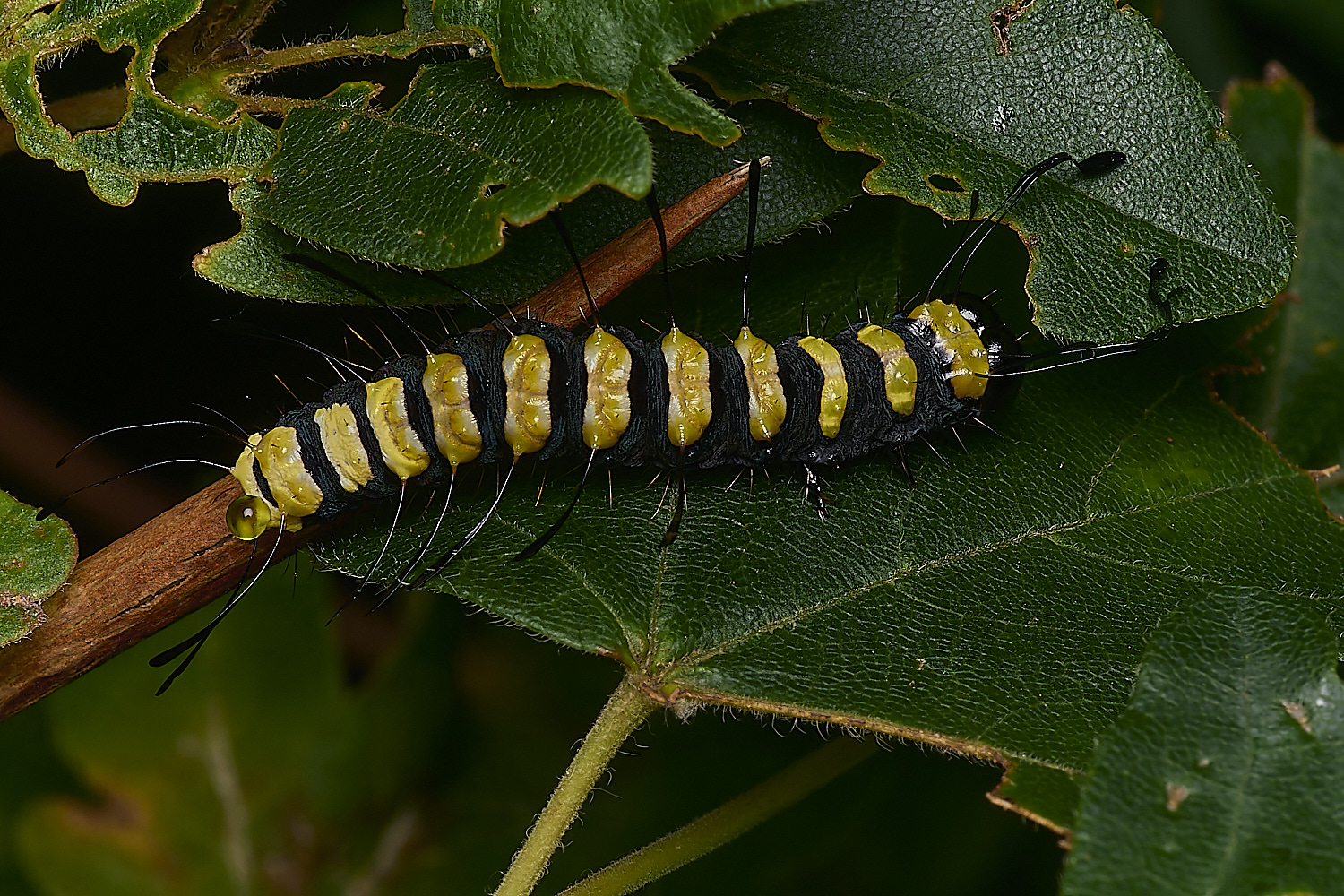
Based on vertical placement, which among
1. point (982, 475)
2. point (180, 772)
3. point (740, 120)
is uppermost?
point (740, 120)

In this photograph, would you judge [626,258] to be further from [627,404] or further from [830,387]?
[830,387]

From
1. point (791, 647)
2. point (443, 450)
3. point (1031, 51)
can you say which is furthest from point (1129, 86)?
point (443, 450)

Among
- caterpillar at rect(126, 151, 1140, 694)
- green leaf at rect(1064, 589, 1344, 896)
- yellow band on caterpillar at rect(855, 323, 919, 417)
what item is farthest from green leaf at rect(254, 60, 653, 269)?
green leaf at rect(1064, 589, 1344, 896)

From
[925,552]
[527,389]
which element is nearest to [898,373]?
[925,552]

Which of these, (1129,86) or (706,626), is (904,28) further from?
(706,626)

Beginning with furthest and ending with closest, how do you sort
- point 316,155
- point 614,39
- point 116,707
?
point 116,707
point 316,155
point 614,39

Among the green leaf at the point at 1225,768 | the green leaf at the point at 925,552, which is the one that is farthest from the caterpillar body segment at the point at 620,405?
the green leaf at the point at 1225,768

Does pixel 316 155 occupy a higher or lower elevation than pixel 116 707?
higher
